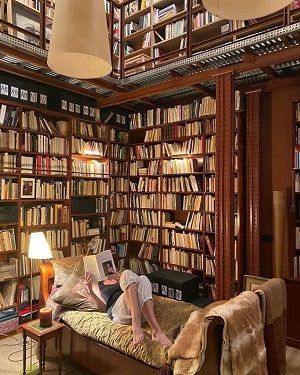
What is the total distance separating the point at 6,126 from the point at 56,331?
2.36 m

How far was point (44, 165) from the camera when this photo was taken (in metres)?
4.18

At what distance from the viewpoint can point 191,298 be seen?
4184 mm

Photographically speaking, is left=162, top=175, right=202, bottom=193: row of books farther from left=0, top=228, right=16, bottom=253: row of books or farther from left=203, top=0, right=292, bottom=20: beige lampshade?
left=203, top=0, right=292, bottom=20: beige lampshade

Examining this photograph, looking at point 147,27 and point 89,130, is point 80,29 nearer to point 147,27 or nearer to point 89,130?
point 89,130

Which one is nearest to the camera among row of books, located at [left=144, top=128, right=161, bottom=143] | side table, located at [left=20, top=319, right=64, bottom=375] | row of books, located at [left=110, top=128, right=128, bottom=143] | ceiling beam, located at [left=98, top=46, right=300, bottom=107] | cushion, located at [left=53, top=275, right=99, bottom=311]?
side table, located at [left=20, top=319, right=64, bottom=375]

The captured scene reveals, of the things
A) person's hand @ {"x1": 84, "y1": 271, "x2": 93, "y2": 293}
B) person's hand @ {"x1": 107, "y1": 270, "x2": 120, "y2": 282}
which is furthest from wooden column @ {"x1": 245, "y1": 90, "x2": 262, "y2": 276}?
person's hand @ {"x1": 84, "y1": 271, "x2": 93, "y2": 293}

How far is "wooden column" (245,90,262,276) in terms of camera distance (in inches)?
159

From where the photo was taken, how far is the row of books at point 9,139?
3756 millimetres

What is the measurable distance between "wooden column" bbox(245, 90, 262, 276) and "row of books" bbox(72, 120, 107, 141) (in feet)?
7.17

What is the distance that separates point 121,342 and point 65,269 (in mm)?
1262

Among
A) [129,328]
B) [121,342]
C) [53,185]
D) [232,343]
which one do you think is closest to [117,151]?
[53,185]

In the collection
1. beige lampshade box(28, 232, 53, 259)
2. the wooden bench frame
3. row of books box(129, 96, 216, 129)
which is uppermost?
row of books box(129, 96, 216, 129)

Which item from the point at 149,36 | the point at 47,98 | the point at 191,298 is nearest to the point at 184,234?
the point at 191,298

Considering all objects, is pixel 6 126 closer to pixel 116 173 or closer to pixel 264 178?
pixel 116 173
